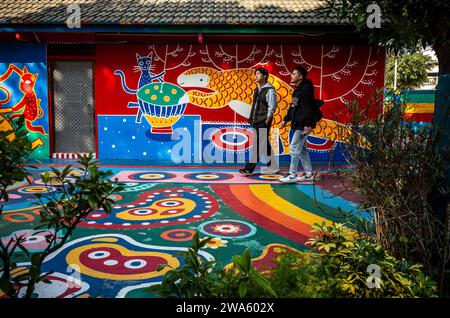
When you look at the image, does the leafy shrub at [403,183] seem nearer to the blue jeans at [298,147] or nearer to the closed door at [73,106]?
the blue jeans at [298,147]

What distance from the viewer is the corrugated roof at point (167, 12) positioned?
8617mm

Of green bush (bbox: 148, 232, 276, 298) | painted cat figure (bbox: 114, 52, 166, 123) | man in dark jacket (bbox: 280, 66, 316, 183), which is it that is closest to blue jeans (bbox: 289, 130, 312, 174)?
man in dark jacket (bbox: 280, 66, 316, 183)

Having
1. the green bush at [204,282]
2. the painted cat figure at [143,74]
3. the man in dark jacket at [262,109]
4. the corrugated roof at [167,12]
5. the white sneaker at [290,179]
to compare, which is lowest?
the white sneaker at [290,179]

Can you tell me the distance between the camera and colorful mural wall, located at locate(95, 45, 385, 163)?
9531 millimetres

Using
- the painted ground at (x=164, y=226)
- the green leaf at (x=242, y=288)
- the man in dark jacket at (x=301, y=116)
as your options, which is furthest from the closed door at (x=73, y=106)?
the green leaf at (x=242, y=288)

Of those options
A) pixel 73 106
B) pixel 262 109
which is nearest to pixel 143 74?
pixel 73 106

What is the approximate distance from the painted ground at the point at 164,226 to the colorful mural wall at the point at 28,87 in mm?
2909

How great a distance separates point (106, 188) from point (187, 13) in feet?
25.1

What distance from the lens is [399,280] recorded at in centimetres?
243

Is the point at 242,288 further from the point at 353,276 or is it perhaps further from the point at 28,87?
the point at 28,87

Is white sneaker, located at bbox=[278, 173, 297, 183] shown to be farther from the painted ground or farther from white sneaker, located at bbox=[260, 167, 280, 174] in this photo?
white sneaker, located at bbox=[260, 167, 280, 174]

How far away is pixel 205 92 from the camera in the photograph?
9.71m
